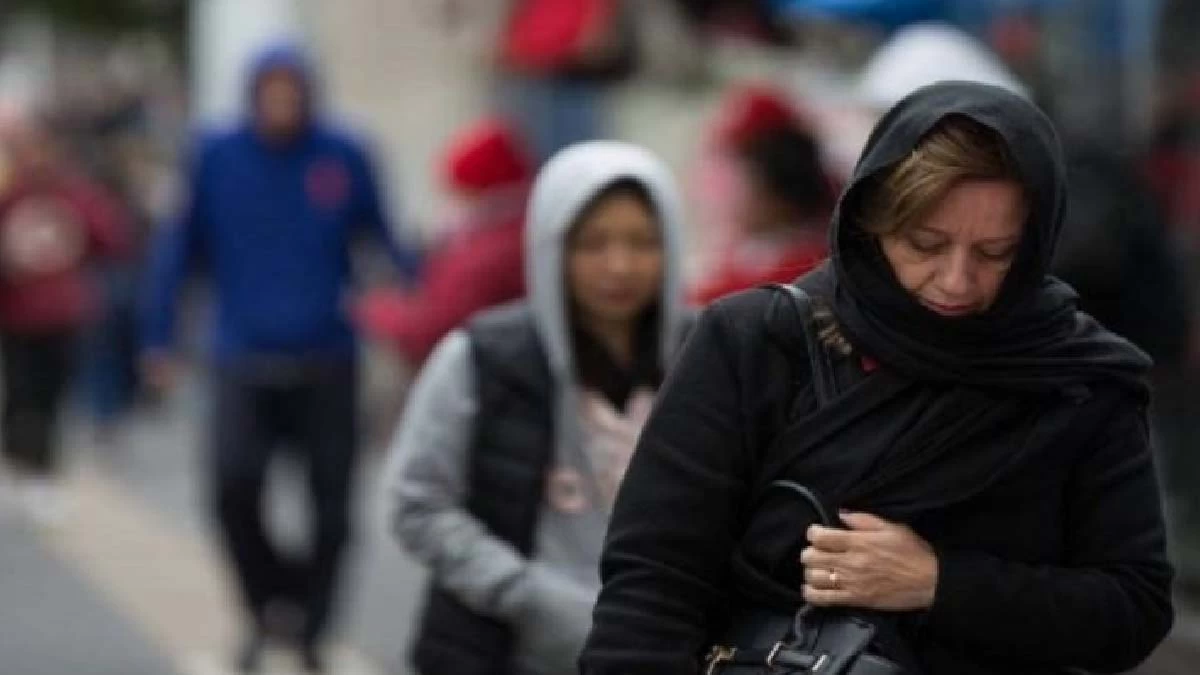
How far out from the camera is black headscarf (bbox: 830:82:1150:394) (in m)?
3.55

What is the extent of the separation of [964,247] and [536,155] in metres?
13.8

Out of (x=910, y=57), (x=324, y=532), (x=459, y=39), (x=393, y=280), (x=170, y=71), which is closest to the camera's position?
(x=910, y=57)

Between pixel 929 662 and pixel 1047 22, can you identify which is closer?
pixel 929 662

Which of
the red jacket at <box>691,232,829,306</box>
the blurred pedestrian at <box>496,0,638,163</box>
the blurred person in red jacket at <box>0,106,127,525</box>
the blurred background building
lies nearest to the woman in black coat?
the red jacket at <box>691,232,829,306</box>

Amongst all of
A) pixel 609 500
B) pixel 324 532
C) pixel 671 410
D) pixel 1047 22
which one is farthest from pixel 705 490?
pixel 1047 22

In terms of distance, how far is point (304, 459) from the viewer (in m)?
9.28

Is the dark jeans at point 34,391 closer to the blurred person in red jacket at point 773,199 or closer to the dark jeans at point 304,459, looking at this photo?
the dark jeans at point 304,459

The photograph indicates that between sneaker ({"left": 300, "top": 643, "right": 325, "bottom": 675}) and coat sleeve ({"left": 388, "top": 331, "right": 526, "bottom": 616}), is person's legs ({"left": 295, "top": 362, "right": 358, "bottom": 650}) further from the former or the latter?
coat sleeve ({"left": 388, "top": 331, "right": 526, "bottom": 616})

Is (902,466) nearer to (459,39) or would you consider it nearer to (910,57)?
(910,57)

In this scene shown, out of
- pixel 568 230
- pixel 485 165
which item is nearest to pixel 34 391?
pixel 485 165

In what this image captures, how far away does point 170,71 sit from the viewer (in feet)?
128

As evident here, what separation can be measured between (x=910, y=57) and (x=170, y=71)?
32390 mm

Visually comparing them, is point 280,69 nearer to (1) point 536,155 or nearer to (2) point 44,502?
(2) point 44,502

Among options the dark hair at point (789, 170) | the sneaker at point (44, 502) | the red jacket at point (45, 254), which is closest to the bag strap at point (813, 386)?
the dark hair at point (789, 170)
